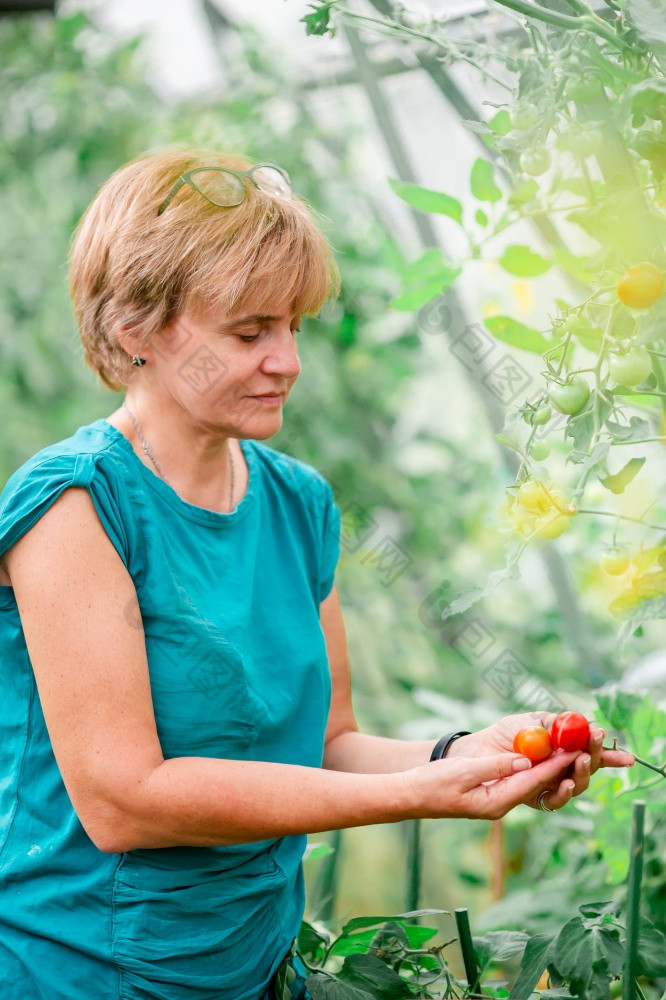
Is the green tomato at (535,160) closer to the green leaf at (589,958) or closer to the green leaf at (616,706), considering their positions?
the green leaf at (616,706)

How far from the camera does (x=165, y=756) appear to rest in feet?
3.55

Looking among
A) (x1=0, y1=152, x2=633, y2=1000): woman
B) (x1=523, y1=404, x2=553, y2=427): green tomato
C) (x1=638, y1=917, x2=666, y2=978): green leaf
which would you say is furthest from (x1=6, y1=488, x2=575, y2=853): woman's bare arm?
(x1=523, y1=404, x2=553, y2=427): green tomato

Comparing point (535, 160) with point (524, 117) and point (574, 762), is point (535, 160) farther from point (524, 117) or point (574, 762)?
point (574, 762)

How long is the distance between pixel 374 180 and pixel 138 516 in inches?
84.0

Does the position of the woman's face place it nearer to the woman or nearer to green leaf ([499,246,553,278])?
the woman

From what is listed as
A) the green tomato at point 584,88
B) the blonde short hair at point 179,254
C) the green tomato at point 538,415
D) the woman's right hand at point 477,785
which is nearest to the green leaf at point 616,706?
the woman's right hand at point 477,785

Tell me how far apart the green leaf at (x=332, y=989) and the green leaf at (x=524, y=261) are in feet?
2.63

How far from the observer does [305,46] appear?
279 centimetres

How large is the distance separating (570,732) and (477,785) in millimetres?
106

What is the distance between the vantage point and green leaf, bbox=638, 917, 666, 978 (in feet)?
3.32

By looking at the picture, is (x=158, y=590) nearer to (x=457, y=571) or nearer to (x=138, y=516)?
(x=138, y=516)

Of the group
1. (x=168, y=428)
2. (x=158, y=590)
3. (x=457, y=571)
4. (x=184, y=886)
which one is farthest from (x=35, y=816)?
(x=457, y=571)

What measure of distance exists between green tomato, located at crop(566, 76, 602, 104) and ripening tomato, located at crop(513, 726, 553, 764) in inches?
23.2

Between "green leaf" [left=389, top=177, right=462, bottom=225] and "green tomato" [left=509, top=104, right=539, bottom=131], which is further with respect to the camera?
"green leaf" [left=389, top=177, right=462, bottom=225]
